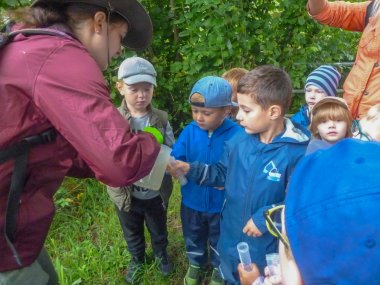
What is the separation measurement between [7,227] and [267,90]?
1.46 m

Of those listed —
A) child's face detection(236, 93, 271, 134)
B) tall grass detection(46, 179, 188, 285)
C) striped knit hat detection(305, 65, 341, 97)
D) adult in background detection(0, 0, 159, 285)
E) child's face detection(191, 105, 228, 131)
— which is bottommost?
tall grass detection(46, 179, 188, 285)

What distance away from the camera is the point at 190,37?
4203mm

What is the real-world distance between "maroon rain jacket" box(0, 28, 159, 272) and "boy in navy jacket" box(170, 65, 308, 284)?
2.90 ft

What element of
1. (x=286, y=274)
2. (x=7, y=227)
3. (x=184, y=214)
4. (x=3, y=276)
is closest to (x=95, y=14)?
(x=7, y=227)

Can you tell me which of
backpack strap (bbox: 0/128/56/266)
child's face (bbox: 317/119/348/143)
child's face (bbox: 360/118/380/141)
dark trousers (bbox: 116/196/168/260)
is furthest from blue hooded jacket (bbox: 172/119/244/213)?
backpack strap (bbox: 0/128/56/266)

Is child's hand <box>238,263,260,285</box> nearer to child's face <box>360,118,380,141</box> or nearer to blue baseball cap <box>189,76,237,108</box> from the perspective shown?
blue baseball cap <box>189,76,237,108</box>

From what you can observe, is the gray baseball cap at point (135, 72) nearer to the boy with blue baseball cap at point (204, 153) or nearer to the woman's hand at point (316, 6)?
the boy with blue baseball cap at point (204, 153)

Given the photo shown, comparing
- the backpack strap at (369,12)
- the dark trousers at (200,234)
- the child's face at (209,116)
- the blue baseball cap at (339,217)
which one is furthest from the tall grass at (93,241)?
the blue baseball cap at (339,217)

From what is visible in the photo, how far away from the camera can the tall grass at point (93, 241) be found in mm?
3080

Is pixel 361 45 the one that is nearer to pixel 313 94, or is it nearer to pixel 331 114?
pixel 313 94

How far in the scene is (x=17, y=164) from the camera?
1399 millimetres

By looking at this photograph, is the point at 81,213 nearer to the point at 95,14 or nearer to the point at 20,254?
the point at 20,254

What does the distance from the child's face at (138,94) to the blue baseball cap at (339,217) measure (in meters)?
2.03

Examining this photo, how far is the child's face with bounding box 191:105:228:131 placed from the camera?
266 cm
